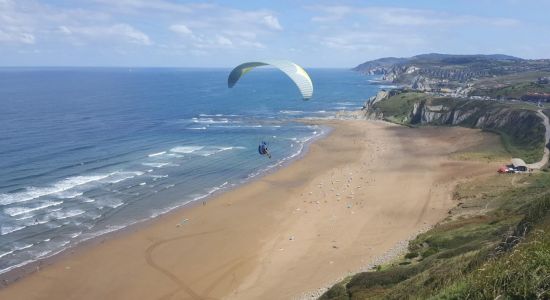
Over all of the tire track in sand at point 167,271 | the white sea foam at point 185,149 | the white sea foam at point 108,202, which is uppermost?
the white sea foam at point 185,149

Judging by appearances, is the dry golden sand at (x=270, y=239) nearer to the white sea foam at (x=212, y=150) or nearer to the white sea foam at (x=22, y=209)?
the white sea foam at (x=22, y=209)

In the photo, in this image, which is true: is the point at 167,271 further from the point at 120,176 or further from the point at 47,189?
the point at 120,176

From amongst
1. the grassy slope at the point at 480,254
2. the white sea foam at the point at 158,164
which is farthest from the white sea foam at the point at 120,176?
the grassy slope at the point at 480,254

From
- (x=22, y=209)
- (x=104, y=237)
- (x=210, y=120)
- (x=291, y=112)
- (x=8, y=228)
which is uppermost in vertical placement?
(x=291, y=112)

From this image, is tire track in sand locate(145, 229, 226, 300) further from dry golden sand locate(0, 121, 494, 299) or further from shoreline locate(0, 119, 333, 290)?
shoreline locate(0, 119, 333, 290)

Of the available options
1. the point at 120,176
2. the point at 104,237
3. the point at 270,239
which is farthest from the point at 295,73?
the point at 120,176
